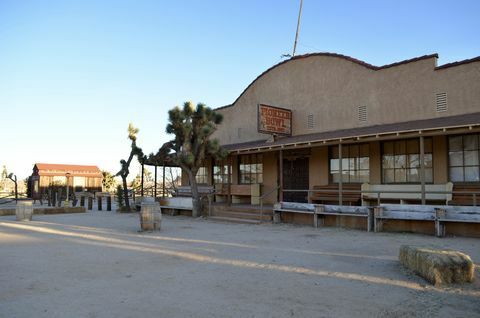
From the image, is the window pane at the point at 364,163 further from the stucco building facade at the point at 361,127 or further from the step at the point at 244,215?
the step at the point at 244,215

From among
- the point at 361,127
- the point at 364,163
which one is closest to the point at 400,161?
the point at 364,163

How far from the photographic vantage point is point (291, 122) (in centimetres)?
1781

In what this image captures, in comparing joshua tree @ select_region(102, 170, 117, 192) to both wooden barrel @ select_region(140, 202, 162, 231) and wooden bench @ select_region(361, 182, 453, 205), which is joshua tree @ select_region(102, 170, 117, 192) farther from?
wooden bench @ select_region(361, 182, 453, 205)

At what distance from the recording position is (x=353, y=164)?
15.2 m

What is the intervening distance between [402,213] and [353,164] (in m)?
4.01

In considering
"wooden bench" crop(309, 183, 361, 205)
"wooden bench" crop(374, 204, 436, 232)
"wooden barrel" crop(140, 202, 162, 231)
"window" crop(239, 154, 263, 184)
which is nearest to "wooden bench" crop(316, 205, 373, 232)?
"wooden bench" crop(374, 204, 436, 232)

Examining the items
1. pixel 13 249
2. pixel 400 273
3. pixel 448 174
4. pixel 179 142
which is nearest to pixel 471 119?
pixel 448 174

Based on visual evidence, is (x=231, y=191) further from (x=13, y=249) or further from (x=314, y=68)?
(x=13, y=249)

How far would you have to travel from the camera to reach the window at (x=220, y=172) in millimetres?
20703

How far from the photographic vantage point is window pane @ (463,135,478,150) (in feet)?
39.8

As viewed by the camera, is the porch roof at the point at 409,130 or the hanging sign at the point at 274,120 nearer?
the porch roof at the point at 409,130

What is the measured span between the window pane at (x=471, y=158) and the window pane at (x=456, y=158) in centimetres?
15

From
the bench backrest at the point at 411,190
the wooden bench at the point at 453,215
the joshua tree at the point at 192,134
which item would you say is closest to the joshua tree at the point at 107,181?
the joshua tree at the point at 192,134

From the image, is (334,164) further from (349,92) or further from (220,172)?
(220,172)
